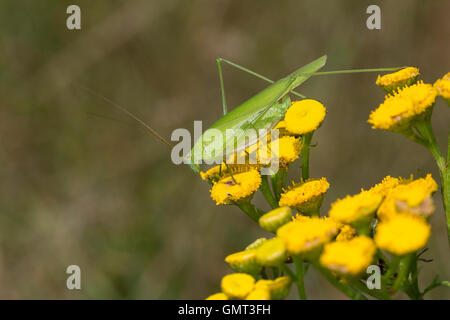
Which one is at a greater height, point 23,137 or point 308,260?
point 23,137

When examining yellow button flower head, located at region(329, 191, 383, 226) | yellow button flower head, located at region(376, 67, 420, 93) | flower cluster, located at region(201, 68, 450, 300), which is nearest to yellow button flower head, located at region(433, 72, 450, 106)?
flower cluster, located at region(201, 68, 450, 300)

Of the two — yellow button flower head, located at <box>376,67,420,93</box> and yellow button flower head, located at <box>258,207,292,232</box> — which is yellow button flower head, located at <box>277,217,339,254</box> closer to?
yellow button flower head, located at <box>258,207,292,232</box>

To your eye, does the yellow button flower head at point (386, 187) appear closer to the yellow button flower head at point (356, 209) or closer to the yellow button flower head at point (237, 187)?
the yellow button flower head at point (356, 209)

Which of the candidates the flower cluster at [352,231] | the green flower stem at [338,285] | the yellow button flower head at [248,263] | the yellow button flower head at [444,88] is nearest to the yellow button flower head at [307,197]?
the flower cluster at [352,231]

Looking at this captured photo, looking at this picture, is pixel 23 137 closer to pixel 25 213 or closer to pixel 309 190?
pixel 25 213

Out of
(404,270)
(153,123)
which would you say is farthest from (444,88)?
(153,123)

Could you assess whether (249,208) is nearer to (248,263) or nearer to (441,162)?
(248,263)

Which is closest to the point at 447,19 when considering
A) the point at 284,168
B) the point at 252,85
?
the point at 252,85
